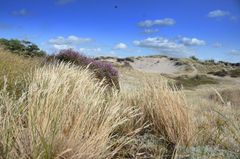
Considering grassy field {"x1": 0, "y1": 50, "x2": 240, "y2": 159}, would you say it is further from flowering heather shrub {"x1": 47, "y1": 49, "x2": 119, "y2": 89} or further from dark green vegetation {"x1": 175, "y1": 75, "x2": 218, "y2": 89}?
dark green vegetation {"x1": 175, "y1": 75, "x2": 218, "y2": 89}

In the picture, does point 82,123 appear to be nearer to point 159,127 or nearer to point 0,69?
point 159,127

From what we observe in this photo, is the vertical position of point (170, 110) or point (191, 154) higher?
point (170, 110)

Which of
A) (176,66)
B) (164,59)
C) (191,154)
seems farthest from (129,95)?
(164,59)

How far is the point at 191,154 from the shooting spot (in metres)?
5.33

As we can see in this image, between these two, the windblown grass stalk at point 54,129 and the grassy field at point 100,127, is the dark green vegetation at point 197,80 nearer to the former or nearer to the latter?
the grassy field at point 100,127

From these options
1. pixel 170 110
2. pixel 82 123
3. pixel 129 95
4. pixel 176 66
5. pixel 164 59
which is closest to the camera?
pixel 82 123

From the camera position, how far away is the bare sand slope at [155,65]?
7562 cm

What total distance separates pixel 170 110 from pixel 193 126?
0.44m

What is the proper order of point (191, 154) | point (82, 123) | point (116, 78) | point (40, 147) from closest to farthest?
point (40, 147)
point (82, 123)
point (191, 154)
point (116, 78)

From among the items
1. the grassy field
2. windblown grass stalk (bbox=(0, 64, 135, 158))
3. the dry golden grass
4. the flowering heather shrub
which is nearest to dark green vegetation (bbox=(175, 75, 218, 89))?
the flowering heather shrub

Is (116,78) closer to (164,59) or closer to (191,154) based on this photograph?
(191,154)

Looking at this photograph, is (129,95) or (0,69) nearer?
Answer: (129,95)

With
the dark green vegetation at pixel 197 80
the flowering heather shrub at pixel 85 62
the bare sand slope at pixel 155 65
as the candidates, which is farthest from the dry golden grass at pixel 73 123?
the bare sand slope at pixel 155 65

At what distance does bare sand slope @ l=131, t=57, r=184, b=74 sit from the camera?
75.6 meters
